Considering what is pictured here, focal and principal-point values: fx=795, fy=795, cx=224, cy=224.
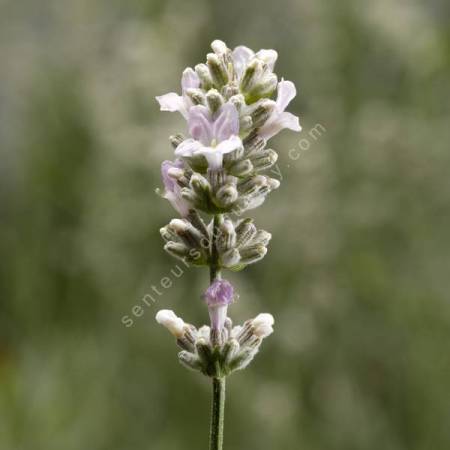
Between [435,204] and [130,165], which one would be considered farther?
[130,165]

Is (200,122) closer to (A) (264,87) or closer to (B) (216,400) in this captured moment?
(A) (264,87)

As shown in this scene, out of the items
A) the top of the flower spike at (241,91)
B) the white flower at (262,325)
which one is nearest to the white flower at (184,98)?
the top of the flower spike at (241,91)

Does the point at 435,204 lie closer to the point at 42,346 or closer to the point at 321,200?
the point at 321,200

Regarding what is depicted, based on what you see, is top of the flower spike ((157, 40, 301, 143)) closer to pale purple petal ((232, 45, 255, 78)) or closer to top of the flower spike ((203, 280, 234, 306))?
pale purple petal ((232, 45, 255, 78))

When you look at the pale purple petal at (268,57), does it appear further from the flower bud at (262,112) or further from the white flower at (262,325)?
the white flower at (262,325)

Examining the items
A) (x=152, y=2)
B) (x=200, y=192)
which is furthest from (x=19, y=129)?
(x=200, y=192)
